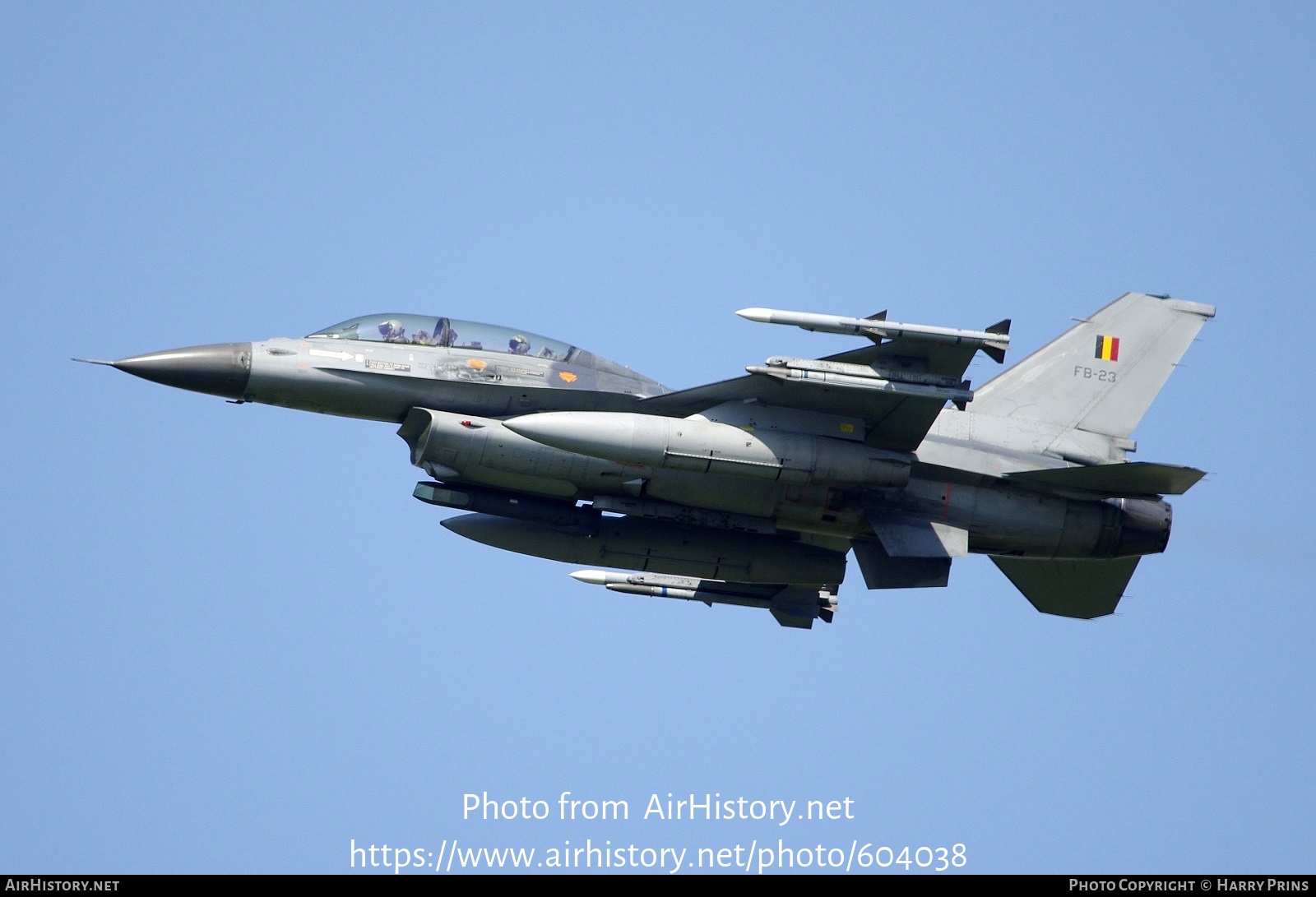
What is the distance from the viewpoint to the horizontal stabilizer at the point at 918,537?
17.5m

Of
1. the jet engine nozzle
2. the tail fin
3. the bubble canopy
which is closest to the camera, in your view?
the bubble canopy

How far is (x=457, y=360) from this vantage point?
16859mm

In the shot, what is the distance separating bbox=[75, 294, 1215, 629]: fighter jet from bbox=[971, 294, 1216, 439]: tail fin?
1.2 inches

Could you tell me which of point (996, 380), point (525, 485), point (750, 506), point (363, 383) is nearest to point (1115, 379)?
point (996, 380)

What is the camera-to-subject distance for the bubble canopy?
16.9 m

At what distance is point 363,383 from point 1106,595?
9.87m

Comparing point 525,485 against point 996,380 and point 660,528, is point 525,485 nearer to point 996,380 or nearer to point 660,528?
point 660,528

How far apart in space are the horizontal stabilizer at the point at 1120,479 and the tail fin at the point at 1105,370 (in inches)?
54.9

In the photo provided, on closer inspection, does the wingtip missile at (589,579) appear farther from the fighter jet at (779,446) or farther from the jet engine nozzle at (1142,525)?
the jet engine nozzle at (1142,525)

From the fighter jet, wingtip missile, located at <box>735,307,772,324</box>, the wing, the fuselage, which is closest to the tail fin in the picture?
the fighter jet

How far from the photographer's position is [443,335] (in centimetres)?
1698

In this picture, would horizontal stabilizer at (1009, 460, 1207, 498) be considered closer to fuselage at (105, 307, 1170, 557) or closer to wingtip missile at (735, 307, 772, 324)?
fuselage at (105, 307, 1170, 557)
